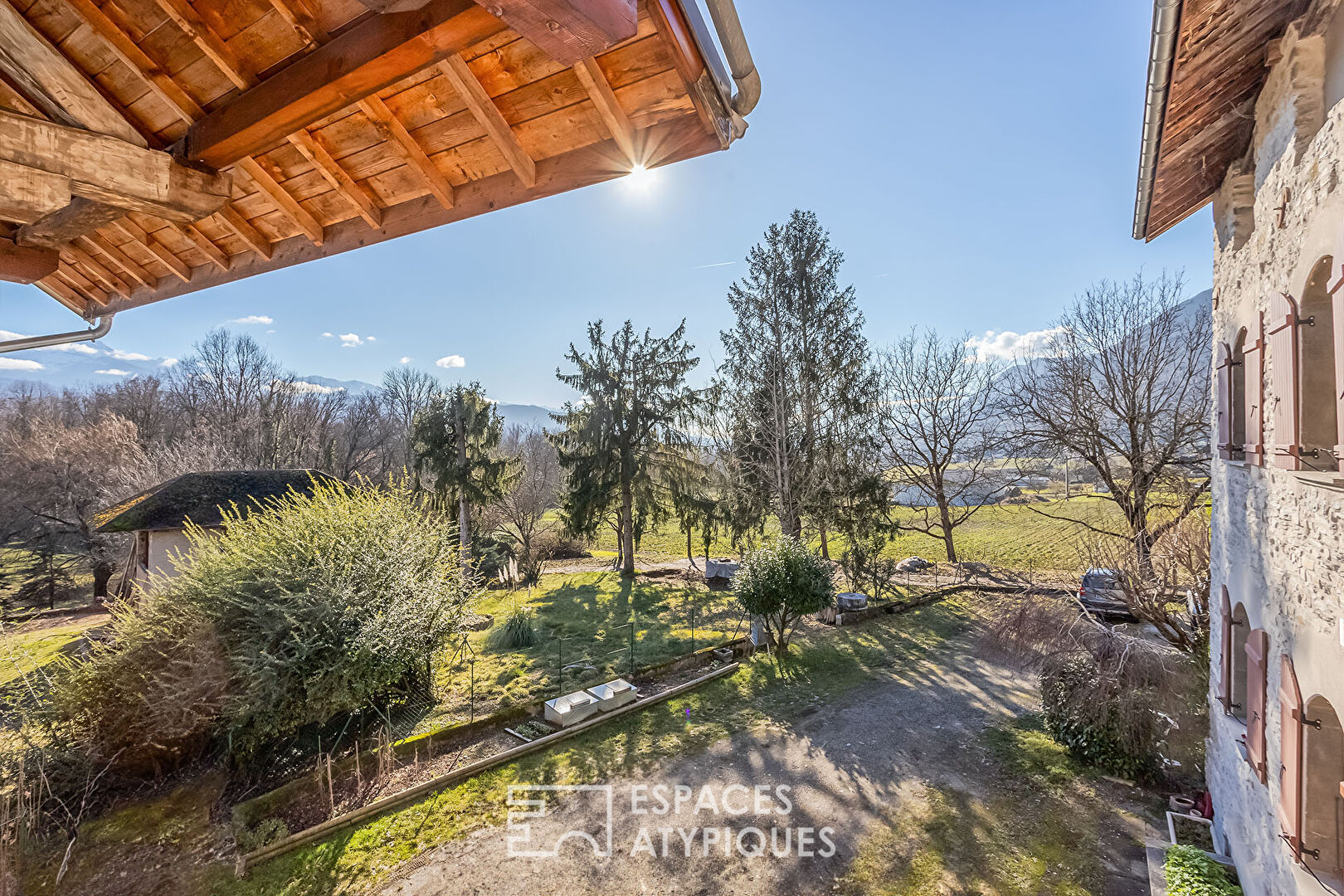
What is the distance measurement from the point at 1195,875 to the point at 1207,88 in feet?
22.0

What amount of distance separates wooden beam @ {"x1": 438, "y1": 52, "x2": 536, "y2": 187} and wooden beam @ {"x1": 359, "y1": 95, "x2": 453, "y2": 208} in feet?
1.34

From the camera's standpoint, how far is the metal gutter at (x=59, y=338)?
3187mm

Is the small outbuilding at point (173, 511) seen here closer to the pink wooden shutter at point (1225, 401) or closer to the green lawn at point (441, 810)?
the green lawn at point (441, 810)

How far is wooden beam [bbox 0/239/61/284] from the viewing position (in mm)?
2754

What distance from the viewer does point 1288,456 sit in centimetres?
353

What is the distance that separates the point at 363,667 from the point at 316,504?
9.48 ft

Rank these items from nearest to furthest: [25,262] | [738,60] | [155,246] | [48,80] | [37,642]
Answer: [738,60] → [48,80] → [25,262] → [155,246] → [37,642]

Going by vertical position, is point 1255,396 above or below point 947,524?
above

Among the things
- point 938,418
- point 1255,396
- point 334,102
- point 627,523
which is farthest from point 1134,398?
point 334,102

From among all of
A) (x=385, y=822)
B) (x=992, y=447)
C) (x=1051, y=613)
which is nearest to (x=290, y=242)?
(x=385, y=822)

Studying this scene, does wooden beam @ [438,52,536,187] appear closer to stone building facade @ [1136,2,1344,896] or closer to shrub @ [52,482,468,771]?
stone building facade @ [1136,2,1344,896]

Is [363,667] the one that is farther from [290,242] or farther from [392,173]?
[392,173]

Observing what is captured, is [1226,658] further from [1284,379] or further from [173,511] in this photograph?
[173,511]

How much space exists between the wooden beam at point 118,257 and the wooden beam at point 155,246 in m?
0.17
